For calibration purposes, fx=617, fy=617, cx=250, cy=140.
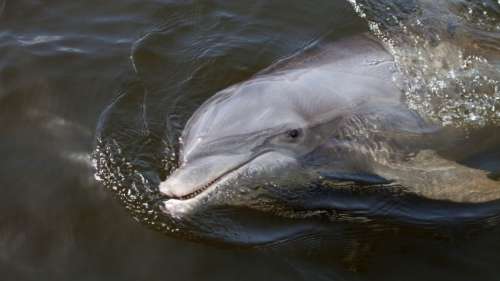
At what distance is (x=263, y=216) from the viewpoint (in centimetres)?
670

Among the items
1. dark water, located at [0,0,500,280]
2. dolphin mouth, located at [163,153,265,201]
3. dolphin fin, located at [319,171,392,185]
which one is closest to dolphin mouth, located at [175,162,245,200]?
dolphin mouth, located at [163,153,265,201]

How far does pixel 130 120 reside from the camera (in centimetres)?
771

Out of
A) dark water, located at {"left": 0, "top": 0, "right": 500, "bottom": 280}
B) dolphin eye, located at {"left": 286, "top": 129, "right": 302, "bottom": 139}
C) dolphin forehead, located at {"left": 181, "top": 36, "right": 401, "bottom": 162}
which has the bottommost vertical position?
dark water, located at {"left": 0, "top": 0, "right": 500, "bottom": 280}

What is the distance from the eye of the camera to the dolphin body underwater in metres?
6.41

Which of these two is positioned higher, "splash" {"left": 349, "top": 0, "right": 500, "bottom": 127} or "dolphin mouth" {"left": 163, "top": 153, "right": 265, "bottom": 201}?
"splash" {"left": 349, "top": 0, "right": 500, "bottom": 127}

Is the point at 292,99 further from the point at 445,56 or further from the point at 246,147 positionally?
the point at 445,56

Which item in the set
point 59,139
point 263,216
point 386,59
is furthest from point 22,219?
point 386,59

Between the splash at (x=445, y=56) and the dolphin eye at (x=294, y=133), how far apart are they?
163 centimetres

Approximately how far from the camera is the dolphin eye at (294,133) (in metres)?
6.80

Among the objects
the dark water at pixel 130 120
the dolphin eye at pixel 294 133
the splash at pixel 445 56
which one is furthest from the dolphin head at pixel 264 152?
the splash at pixel 445 56

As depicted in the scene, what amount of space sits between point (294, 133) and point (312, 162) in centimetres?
40

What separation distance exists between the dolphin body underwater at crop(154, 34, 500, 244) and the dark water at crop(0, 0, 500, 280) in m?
0.36

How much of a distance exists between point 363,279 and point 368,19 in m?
5.14

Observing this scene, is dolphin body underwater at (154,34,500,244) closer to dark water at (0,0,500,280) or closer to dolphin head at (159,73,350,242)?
dolphin head at (159,73,350,242)
